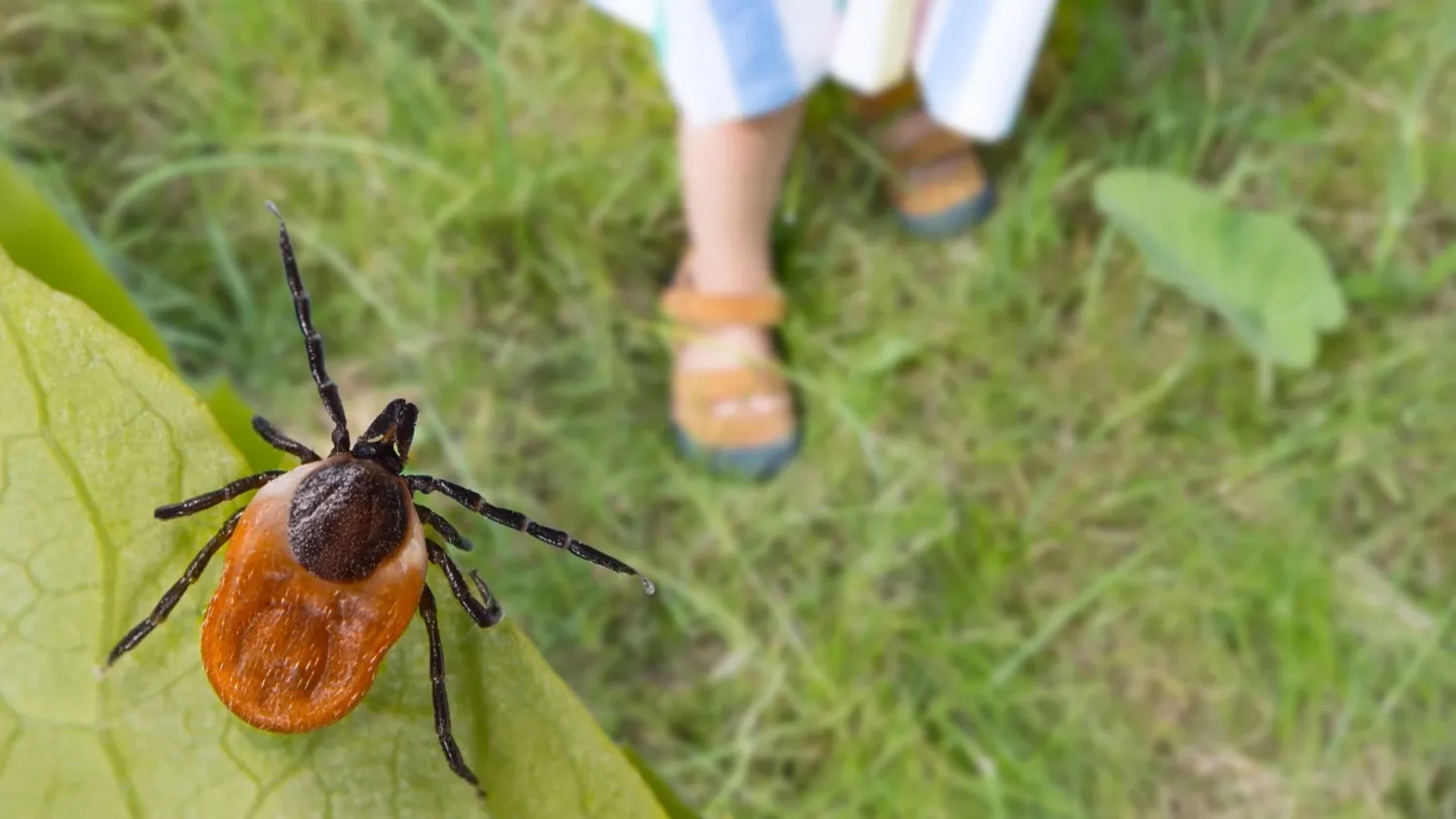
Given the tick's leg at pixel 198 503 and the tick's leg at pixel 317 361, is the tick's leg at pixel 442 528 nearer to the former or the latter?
the tick's leg at pixel 317 361

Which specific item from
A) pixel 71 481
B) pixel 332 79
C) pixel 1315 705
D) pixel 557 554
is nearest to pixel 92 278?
pixel 71 481

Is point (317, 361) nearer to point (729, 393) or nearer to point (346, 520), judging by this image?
point (346, 520)

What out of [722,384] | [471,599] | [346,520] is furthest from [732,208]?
[471,599]

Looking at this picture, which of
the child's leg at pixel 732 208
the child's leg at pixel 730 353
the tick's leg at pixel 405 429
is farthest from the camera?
the child's leg at pixel 730 353

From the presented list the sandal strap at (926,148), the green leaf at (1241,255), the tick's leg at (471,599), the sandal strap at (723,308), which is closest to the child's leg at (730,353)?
the sandal strap at (723,308)

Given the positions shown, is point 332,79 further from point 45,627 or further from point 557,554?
point 45,627

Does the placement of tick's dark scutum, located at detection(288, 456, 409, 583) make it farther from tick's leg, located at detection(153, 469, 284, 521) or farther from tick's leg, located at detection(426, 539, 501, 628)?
tick's leg, located at detection(153, 469, 284, 521)
